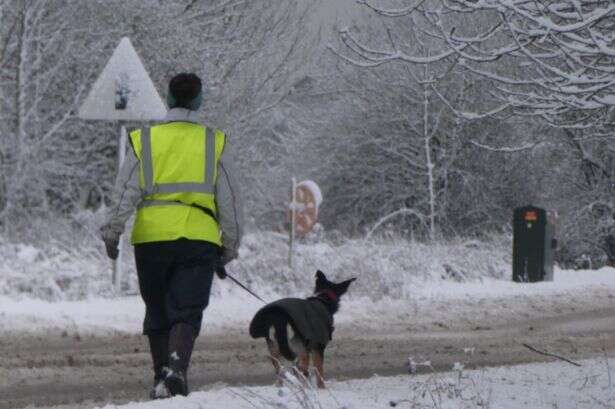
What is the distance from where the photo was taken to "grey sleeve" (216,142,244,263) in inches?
301

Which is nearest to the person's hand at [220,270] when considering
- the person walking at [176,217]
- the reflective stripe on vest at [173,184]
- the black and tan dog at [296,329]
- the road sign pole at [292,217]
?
the person walking at [176,217]

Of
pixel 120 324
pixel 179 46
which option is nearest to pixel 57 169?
pixel 179 46

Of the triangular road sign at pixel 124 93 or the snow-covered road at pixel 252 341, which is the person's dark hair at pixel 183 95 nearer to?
the snow-covered road at pixel 252 341

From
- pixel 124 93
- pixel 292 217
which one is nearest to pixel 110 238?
pixel 124 93

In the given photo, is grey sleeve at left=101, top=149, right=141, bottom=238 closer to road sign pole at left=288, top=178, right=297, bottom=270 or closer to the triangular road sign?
the triangular road sign

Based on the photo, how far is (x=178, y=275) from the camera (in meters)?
7.63

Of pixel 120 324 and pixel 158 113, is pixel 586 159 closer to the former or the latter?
pixel 158 113

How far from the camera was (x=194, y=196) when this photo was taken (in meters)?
7.56

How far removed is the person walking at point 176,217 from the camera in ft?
24.7

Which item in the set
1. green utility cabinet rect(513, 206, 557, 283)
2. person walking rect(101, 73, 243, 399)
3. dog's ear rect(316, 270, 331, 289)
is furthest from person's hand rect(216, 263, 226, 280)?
green utility cabinet rect(513, 206, 557, 283)

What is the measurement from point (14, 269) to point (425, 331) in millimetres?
4594

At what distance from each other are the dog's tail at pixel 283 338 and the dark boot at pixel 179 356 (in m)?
0.66

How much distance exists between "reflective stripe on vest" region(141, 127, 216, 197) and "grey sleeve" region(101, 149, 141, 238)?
5cm

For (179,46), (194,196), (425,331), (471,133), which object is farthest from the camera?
(471,133)
